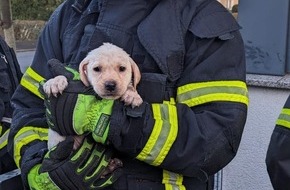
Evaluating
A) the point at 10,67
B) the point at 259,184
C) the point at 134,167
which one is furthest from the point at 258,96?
the point at 134,167

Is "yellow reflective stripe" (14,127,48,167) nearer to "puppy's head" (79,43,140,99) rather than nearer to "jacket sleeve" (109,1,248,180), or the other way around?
"puppy's head" (79,43,140,99)

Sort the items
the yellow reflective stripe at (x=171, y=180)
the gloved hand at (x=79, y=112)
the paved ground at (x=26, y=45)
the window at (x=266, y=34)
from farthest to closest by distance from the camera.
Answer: the paved ground at (x=26, y=45) → the window at (x=266, y=34) → the yellow reflective stripe at (x=171, y=180) → the gloved hand at (x=79, y=112)

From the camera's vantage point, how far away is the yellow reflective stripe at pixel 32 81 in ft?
6.38

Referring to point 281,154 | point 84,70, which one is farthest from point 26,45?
point 281,154

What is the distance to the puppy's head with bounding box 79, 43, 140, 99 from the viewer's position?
168 cm

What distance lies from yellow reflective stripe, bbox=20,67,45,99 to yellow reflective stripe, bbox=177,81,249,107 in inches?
22.8

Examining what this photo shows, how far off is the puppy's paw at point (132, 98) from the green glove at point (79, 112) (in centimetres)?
5

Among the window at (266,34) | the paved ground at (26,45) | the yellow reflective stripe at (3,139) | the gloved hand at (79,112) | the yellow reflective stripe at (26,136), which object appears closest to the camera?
the gloved hand at (79,112)

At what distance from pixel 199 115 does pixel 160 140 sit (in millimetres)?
159

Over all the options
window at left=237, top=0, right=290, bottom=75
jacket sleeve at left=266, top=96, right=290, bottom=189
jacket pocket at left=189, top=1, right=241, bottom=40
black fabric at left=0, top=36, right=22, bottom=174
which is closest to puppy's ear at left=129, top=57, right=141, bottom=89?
jacket pocket at left=189, top=1, right=241, bottom=40

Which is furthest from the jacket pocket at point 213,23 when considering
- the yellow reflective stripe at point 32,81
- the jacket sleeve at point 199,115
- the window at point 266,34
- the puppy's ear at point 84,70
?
Result: the window at point 266,34

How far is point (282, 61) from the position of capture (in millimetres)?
3322

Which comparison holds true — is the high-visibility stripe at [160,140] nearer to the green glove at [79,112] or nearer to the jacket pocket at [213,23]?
the green glove at [79,112]

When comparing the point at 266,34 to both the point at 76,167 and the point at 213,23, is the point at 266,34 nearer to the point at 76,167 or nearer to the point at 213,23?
the point at 213,23
